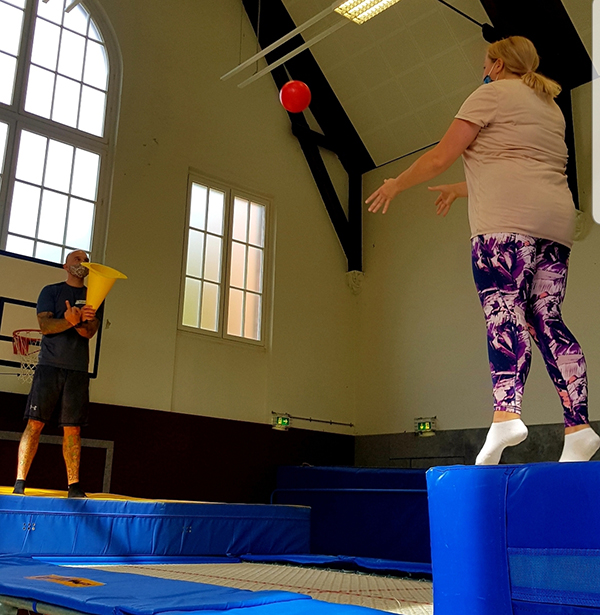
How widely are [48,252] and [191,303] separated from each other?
6.16ft

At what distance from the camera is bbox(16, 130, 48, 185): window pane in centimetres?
746

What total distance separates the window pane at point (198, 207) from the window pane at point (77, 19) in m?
2.23

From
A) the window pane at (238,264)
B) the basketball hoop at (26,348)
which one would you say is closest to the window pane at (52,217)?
the basketball hoop at (26,348)

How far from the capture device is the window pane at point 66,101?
25.8 feet

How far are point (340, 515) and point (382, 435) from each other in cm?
187

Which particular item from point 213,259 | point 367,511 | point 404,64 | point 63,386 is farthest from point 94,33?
point 367,511

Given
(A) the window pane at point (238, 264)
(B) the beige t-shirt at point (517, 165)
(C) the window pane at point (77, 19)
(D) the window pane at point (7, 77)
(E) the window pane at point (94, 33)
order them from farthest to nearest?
(A) the window pane at point (238, 264) → (E) the window pane at point (94, 33) → (C) the window pane at point (77, 19) → (D) the window pane at point (7, 77) → (B) the beige t-shirt at point (517, 165)

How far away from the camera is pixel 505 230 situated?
2.01 meters

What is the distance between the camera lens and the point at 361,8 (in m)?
7.27

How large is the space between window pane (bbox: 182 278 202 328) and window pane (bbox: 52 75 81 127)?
2.30 meters

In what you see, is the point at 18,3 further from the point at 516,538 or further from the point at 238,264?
the point at 516,538

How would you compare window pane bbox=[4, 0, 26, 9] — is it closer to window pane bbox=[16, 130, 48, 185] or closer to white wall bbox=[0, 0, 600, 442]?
white wall bbox=[0, 0, 600, 442]

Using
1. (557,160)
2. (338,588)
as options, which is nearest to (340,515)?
(338,588)

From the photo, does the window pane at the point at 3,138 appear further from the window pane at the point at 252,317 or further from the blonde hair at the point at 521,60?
the blonde hair at the point at 521,60
